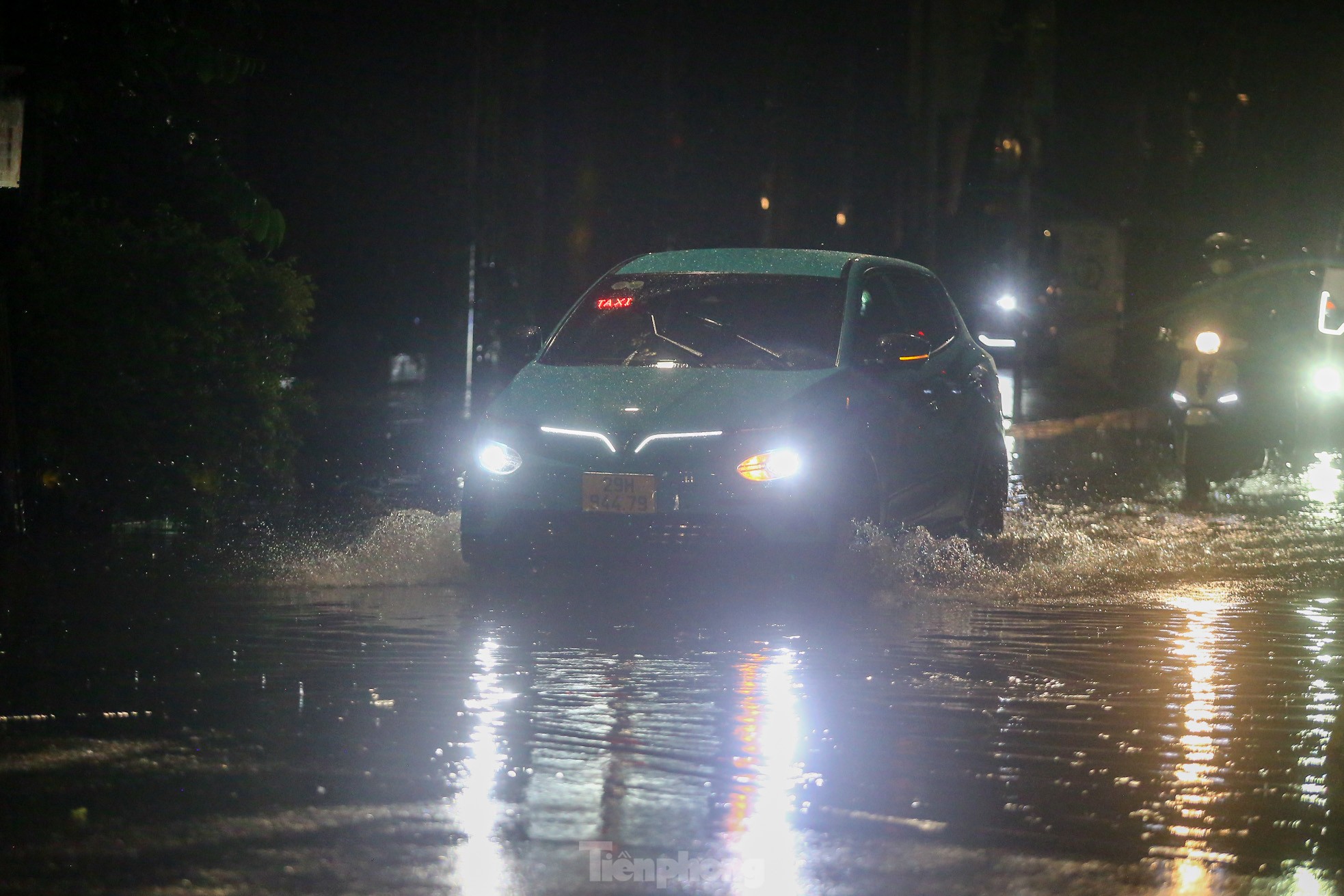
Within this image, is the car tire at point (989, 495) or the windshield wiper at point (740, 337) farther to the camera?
the car tire at point (989, 495)

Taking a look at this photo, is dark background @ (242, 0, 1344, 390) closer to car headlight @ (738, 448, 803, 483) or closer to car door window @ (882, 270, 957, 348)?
car door window @ (882, 270, 957, 348)

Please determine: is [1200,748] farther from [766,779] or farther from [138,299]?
[138,299]

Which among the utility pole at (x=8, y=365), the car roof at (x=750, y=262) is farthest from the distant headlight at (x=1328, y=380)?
the utility pole at (x=8, y=365)

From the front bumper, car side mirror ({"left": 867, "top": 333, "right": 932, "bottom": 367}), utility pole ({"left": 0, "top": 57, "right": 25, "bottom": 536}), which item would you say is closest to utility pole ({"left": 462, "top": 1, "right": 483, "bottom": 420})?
utility pole ({"left": 0, "top": 57, "right": 25, "bottom": 536})

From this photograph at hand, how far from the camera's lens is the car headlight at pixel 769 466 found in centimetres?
854

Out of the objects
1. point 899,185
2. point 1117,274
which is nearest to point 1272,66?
point 1117,274

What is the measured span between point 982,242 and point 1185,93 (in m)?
19.7

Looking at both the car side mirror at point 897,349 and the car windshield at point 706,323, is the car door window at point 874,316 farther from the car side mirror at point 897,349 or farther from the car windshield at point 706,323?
the car windshield at point 706,323

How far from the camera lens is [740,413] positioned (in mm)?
8648

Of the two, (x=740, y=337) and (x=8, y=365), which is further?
(x=8, y=365)

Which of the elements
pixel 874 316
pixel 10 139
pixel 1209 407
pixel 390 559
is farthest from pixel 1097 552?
pixel 10 139

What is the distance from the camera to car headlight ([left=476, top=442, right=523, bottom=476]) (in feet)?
29.1

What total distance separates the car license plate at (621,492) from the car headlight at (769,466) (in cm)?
41

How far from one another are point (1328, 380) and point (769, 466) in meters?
7.48
